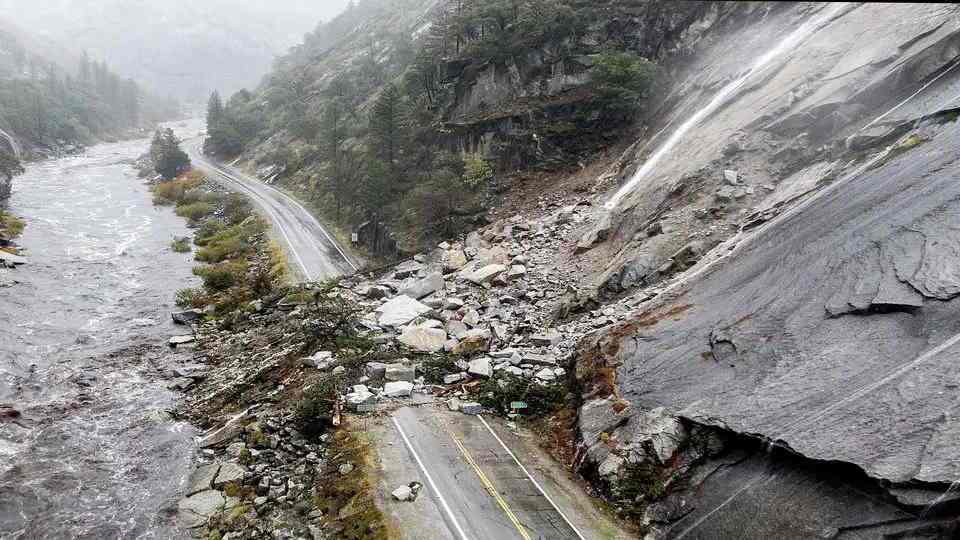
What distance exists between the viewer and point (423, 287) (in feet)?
109

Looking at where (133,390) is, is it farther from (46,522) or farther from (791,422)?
(791,422)

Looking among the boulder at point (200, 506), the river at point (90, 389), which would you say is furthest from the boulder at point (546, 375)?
the river at point (90, 389)

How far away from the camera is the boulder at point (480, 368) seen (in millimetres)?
23772

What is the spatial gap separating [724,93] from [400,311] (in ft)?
79.5

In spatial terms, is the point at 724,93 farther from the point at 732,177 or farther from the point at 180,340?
the point at 180,340

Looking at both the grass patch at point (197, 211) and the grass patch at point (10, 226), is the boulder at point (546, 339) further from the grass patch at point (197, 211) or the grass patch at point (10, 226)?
the grass patch at point (197, 211)

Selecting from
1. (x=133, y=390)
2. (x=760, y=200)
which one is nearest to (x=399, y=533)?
(x=133, y=390)

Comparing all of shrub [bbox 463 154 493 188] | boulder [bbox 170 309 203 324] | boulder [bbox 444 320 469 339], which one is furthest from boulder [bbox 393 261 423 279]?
boulder [bbox 170 309 203 324]

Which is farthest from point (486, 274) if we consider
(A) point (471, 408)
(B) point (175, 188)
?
(B) point (175, 188)

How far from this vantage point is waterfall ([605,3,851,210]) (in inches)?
1305

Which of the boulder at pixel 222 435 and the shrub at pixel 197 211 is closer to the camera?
the boulder at pixel 222 435

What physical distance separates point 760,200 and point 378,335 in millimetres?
19602

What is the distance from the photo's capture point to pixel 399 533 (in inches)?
612

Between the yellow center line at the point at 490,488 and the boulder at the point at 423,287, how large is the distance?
1347 cm
